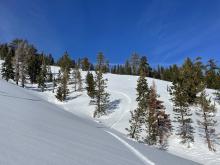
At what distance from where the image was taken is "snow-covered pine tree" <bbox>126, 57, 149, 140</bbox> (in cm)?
4441

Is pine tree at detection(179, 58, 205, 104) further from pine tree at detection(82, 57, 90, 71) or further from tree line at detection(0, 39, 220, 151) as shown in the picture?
pine tree at detection(82, 57, 90, 71)

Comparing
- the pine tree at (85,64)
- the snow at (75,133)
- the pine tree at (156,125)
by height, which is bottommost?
the pine tree at (156,125)

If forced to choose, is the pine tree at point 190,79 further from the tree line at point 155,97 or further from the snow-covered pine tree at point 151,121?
the snow-covered pine tree at point 151,121

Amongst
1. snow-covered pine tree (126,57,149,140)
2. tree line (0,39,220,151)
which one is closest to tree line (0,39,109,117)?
tree line (0,39,220,151)

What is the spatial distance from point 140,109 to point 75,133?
3250 centimetres

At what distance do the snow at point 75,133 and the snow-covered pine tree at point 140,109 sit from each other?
3.00 m

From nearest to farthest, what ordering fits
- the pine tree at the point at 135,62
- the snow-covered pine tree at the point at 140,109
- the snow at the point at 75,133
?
the snow at the point at 75,133 < the snow-covered pine tree at the point at 140,109 < the pine tree at the point at 135,62

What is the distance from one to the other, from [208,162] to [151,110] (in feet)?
45.8

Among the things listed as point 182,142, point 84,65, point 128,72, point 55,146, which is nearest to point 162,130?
point 182,142

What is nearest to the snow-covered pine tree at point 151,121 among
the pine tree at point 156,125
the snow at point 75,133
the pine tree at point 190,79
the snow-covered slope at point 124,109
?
the pine tree at point 156,125

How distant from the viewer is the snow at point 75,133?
7121 mm

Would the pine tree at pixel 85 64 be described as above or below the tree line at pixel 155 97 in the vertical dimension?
above

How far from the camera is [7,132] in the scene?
797 cm

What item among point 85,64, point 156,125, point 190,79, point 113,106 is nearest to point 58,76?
point 113,106
